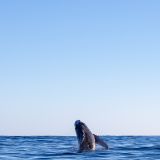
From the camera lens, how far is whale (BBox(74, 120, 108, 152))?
2811 centimetres

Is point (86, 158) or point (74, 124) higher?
point (74, 124)

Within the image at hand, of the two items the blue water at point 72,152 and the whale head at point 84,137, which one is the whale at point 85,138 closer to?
the whale head at point 84,137

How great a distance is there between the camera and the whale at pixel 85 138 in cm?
2811

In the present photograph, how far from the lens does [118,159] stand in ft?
73.9

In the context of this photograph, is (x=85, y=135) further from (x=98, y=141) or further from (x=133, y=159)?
(x=133, y=159)

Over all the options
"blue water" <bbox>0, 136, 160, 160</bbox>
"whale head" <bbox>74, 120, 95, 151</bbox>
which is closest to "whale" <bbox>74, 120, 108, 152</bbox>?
"whale head" <bbox>74, 120, 95, 151</bbox>

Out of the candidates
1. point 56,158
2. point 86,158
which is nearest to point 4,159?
point 56,158

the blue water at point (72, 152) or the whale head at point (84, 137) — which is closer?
the blue water at point (72, 152)

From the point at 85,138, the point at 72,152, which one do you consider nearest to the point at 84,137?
the point at 85,138

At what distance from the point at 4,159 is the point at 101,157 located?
17.4 ft

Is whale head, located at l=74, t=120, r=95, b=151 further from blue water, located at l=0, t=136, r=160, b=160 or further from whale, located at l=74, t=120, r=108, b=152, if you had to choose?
blue water, located at l=0, t=136, r=160, b=160

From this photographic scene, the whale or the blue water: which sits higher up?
the whale

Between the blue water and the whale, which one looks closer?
the blue water

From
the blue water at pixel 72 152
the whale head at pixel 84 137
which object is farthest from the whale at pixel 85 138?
the blue water at pixel 72 152
